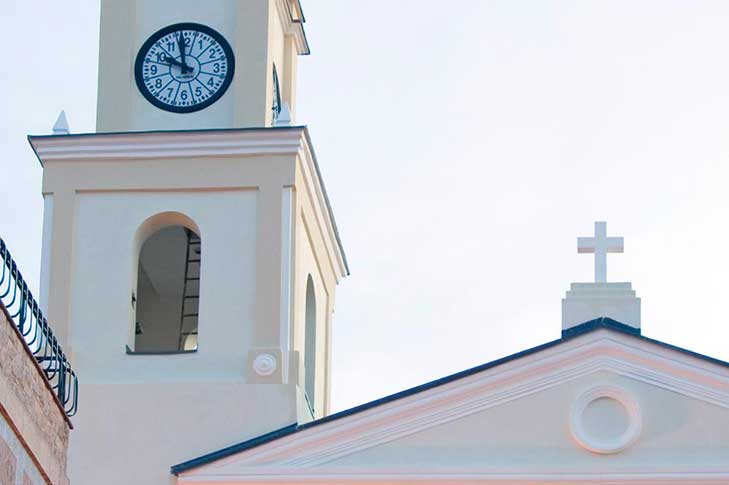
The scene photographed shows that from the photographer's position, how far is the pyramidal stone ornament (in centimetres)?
2439

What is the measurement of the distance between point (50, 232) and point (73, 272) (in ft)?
1.68

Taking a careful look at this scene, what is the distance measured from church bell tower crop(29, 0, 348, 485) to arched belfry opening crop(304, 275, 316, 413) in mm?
37

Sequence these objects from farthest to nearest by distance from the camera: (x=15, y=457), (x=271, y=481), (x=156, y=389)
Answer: (x=156, y=389) → (x=271, y=481) → (x=15, y=457)

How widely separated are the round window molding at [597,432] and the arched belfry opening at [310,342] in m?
4.35

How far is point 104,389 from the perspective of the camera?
2469cm

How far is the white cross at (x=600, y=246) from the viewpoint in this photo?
24.6 meters

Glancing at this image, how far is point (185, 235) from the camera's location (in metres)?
26.9

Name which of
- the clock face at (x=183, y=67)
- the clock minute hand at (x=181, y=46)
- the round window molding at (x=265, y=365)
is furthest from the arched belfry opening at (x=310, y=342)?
the clock minute hand at (x=181, y=46)

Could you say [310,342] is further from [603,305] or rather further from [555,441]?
[555,441]

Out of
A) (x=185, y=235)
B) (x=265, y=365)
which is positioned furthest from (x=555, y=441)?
(x=185, y=235)

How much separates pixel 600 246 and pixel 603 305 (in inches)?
24.6

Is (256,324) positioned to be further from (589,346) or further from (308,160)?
(589,346)

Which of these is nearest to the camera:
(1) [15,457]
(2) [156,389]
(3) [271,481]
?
(1) [15,457]

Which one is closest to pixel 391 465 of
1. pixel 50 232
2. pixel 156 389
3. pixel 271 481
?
pixel 271 481
